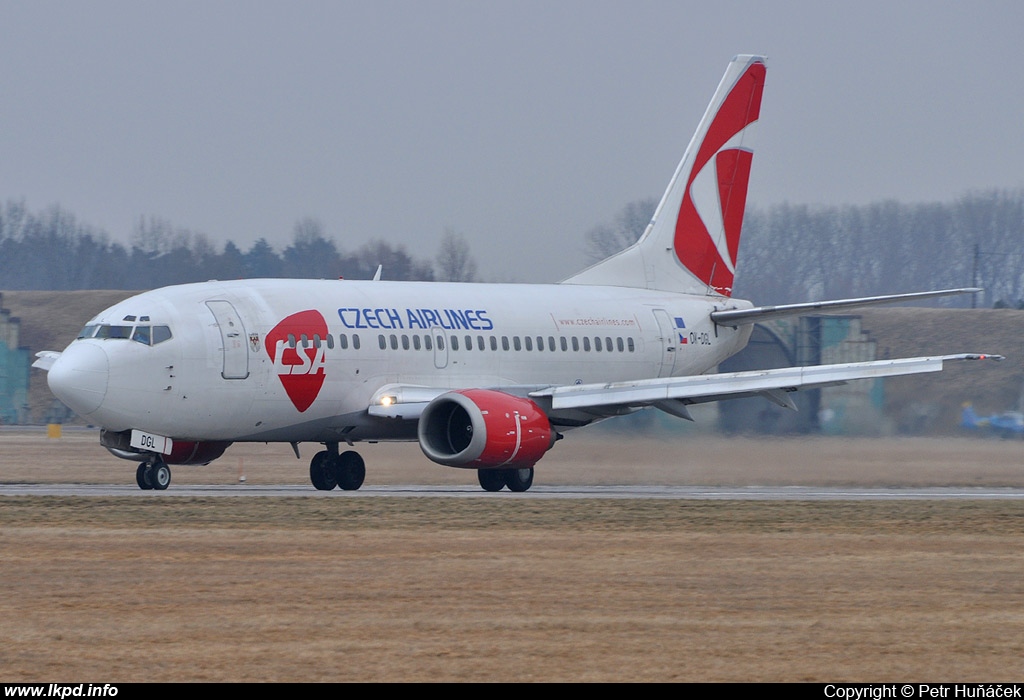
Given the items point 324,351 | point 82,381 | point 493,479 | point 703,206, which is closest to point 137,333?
point 82,381

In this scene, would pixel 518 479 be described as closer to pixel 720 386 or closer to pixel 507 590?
pixel 720 386

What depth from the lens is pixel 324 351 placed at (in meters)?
30.1

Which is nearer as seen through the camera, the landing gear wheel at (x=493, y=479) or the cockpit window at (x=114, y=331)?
the cockpit window at (x=114, y=331)

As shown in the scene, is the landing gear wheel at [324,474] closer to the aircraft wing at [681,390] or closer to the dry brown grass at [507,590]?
the aircraft wing at [681,390]

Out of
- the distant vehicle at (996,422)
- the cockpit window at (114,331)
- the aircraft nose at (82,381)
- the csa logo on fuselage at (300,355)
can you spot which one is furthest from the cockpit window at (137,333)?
the distant vehicle at (996,422)

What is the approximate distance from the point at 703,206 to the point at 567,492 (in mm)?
10241

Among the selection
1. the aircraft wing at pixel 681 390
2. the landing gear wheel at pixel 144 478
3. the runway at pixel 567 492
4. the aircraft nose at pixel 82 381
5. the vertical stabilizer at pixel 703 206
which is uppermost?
the vertical stabilizer at pixel 703 206

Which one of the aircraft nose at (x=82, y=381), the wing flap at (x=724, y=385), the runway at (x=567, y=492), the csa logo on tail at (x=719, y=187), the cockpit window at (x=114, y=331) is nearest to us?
Answer: the aircraft nose at (x=82, y=381)

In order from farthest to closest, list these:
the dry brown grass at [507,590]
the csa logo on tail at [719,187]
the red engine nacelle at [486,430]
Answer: the csa logo on tail at [719,187]
the red engine nacelle at [486,430]
the dry brown grass at [507,590]

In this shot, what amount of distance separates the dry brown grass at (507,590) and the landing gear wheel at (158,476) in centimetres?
293

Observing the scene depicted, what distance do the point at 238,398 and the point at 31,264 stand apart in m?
113

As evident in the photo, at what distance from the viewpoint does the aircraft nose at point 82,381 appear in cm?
2742
